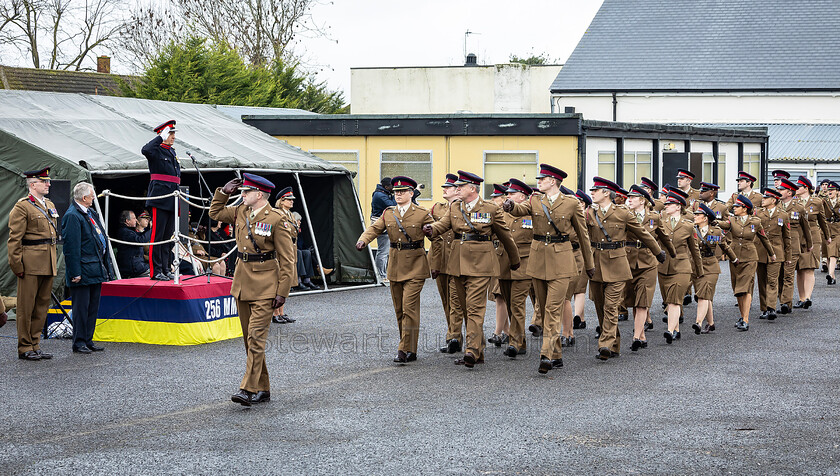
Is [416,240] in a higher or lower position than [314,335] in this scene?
higher

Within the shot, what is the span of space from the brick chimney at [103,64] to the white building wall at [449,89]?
11536 millimetres

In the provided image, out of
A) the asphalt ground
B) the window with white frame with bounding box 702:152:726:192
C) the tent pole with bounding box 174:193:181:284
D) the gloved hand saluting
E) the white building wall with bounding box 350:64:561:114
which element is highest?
the white building wall with bounding box 350:64:561:114

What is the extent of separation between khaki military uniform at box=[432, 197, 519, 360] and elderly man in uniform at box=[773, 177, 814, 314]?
6448mm

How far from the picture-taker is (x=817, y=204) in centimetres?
1681

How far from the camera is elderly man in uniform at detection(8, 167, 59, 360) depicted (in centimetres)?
1086

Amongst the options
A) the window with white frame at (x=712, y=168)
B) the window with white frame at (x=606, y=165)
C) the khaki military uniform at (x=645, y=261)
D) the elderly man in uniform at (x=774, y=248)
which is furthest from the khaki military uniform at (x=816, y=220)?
the window with white frame at (x=712, y=168)

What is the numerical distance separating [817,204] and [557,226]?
8384 millimetres

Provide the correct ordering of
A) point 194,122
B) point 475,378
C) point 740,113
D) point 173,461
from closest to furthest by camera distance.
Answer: point 173,461, point 475,378, point 194,122, point 740,113

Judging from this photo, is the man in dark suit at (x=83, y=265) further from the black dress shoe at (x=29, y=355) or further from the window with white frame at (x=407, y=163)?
the window with white frame at (x=407, y=163)

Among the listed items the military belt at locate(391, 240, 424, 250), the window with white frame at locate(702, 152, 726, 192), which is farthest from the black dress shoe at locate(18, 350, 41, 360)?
the window with white frame at locate(702, 152, 726, 192)

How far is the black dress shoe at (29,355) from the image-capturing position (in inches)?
423

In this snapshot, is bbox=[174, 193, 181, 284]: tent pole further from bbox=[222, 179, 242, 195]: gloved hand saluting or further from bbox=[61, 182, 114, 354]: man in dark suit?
bbox=[222, 179, 242, 195]: gloved hand saluting

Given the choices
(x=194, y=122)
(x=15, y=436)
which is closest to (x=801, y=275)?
(x=194, y=122)

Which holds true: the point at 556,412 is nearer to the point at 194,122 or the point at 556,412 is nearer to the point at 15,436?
the point at 15,436
